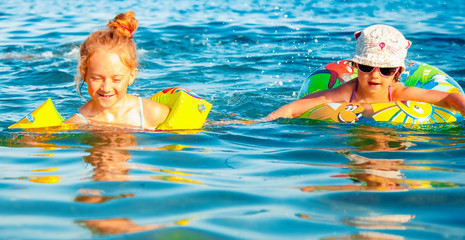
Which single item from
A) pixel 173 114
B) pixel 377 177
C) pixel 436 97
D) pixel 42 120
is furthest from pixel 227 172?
pixel 436 97

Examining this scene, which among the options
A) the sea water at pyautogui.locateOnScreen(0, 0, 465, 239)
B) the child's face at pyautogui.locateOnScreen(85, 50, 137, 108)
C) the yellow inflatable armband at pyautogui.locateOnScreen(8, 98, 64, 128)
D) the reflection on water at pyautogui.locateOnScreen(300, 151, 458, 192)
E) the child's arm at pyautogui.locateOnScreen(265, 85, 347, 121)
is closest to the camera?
the sea water at pyautogui.locateOnScreen(0, 0, 465, 239)

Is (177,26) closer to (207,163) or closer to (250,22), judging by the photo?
(250,22)

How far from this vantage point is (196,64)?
8.93 meters

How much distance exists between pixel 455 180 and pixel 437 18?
429 inches

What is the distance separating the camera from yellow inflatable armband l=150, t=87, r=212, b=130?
4.93 meters

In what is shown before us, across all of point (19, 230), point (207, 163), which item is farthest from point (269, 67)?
point (19, 230)

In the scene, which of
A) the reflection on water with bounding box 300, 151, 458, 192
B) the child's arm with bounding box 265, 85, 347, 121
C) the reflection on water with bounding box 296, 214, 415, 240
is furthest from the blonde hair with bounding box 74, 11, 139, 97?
the reflection on water with bounding box 296, 214, 415, 240

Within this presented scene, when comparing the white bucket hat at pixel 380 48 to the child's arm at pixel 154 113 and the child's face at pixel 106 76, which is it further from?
the child's face at pixel 106 76

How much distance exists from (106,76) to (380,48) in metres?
2.24

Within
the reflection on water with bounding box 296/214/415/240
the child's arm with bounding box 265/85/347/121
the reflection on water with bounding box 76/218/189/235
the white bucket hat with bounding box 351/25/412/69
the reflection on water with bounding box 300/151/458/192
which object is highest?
the white bucket hat with bounding box 351/25/412/69

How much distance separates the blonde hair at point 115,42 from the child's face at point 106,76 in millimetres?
38

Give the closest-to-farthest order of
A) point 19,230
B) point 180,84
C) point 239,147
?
point 19,230, point 239,147, point 180,84

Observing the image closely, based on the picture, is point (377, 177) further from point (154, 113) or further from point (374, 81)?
point (154, 113)

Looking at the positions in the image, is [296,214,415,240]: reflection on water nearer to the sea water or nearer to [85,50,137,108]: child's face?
the sea water
